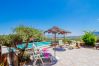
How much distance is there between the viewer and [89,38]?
678 inches

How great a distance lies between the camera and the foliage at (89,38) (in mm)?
17141

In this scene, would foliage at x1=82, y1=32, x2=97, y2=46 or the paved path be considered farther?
foliage at x1=82, y1=32, x2=97, y2=46

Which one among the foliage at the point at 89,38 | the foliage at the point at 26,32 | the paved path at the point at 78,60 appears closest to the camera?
the foliage at the point at 26,32

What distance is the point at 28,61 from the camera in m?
8.60

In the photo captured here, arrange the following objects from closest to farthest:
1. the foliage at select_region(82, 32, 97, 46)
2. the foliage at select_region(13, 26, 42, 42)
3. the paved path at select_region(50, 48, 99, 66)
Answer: the foliage at select_region(13, 26, 42, 42)
the paved path at select_region(50, 48, 99, 66)
the foliage at select_region(82, 32, 97, 46)

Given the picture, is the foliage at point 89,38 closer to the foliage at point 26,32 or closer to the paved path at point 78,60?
the paved path at point 78,60

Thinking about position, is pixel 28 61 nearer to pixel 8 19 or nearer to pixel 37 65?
pixel 37 65

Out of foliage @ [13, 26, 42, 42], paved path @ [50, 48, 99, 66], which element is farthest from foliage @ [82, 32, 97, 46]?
foliage @ [13, 26, 42, 42]

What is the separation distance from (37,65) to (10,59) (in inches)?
64.7

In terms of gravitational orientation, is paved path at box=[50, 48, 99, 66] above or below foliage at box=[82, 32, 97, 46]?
below

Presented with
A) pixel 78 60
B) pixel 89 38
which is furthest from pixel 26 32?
pixel 89 38

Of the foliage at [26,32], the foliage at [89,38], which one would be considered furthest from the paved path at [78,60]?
the foliage at [89,38]

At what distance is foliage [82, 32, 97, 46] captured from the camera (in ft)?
56.2

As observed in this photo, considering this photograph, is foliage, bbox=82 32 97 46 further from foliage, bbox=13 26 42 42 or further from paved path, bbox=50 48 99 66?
foliage, bbox=13 26 42 42
